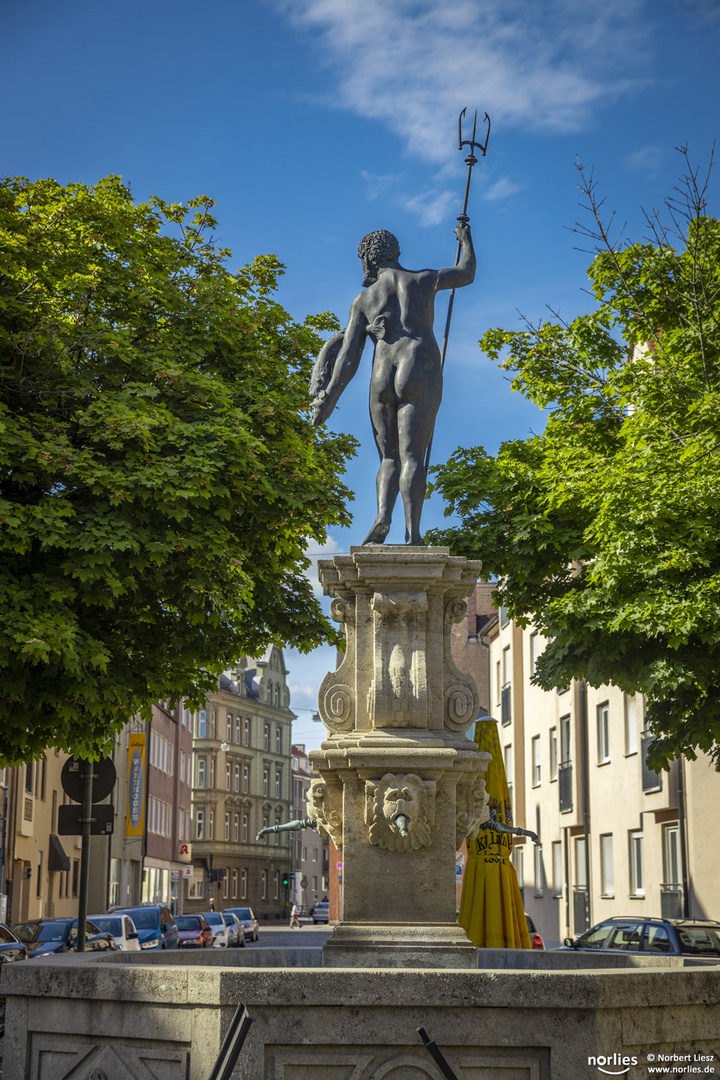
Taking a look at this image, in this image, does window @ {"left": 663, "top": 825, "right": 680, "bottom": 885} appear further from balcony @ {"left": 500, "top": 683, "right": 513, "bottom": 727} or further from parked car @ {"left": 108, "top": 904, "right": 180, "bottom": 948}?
balcony @ {"left": 500, "top": 683, "right": 513, "bottom": 727}

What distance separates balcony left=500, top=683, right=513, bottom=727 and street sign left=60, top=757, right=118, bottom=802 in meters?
29.8

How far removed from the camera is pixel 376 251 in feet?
26.9

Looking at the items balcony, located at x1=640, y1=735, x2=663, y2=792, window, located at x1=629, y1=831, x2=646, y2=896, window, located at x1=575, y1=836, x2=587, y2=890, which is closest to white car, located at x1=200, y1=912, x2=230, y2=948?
window, located at x1=575, y1=836, x2=587, y2=890

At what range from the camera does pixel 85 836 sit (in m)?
11.2

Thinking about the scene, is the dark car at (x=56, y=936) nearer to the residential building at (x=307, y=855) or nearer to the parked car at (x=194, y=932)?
the parked car at (x=194, y=932)

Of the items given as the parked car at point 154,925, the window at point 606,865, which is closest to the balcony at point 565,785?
the window at point 606,865

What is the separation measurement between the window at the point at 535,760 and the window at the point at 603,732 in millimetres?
7318

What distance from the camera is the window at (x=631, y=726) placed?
91.0ft

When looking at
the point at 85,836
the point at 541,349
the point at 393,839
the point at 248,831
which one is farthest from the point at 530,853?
the point at 248,831

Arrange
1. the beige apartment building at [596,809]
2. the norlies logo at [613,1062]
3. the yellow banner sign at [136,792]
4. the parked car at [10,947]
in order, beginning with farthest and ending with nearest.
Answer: the yellow banner sign at [136,792] < the beige apartment building at [596,809] < the parked car at [10,947] < the norlies logo at [613,1062]

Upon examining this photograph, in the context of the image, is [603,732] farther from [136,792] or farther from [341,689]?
[341,689]

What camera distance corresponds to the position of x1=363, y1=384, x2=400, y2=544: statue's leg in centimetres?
787

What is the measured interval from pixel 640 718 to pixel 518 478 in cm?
1278

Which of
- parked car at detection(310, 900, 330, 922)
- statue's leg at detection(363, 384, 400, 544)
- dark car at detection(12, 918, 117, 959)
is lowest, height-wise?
parked car at detection(310, 900, 330, 922)
